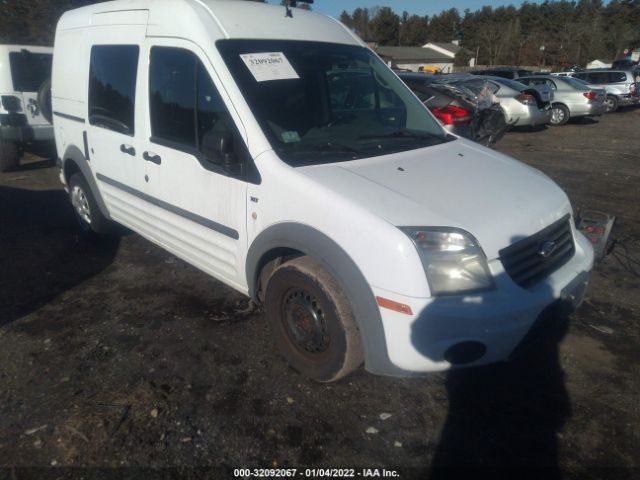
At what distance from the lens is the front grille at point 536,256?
2.57 meters

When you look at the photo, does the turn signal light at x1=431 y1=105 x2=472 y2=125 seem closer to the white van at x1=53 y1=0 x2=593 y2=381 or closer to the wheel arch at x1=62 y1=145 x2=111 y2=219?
the white van at x1=53 y1=0 x2=593 y2=381

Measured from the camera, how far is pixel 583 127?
15.1 m

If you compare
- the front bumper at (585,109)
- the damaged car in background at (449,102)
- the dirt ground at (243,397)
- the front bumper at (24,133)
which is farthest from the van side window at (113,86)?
the front bumper at (585,109)

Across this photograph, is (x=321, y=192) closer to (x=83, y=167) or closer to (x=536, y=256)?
(x=536, y=256)

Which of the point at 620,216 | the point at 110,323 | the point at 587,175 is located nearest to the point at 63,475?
the point at 110,323

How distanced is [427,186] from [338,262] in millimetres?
696

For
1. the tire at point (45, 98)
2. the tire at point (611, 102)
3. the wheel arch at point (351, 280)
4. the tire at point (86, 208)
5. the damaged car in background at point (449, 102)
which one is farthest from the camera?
the tire at point (611, 102)

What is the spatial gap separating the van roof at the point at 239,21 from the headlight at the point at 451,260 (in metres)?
1.87

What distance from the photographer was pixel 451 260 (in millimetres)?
2432

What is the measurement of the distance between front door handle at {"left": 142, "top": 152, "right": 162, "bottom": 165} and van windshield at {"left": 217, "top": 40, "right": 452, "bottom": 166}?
0.97m

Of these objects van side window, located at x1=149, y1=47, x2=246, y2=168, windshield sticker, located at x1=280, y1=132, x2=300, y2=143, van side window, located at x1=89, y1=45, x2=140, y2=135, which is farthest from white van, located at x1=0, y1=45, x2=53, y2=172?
windshield sticker, located at x1=280, y1=132, x2=300, y2=143

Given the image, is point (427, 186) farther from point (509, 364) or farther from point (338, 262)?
point (509, 364)

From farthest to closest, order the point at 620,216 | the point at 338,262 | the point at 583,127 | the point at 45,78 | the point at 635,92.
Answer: the point at 635,92, the point at 583,127, the point at 45,78, the point at 620,216, the point at 338,262

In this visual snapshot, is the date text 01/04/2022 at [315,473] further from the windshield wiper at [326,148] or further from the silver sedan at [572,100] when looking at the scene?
the silver sedan at [572,100]
